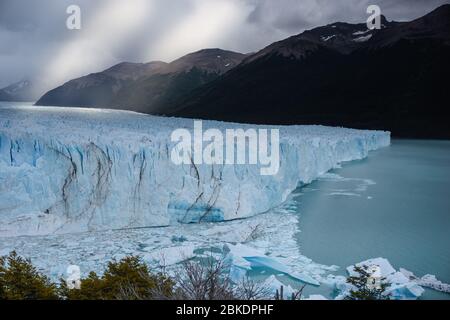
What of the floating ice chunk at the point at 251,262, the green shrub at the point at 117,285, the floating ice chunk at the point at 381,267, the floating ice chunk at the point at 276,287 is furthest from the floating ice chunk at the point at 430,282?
the green shrub at the point at 117,285

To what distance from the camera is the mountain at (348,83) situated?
47.9 metres

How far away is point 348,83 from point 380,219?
170 ft

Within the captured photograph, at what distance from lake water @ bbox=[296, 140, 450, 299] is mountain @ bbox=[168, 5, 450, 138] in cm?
2878

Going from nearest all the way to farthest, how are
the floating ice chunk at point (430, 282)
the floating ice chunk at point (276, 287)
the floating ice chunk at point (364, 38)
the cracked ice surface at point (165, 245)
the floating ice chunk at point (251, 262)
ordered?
the floating ice chunk at point (276, 287) → the floating ice chunk at point (430, 282) → the floating ice chunk at point (251, 262) → the cracked ice surface at point (165, 245) → the floating ice chunk at point (364, 38)

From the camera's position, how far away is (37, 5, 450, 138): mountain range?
48.0m

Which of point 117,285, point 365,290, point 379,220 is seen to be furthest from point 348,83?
point 117,285

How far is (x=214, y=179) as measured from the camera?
970cm

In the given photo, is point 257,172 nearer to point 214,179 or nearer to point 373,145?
point 214,179

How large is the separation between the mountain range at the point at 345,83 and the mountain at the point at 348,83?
0.11 meters

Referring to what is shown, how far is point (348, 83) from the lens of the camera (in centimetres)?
5822

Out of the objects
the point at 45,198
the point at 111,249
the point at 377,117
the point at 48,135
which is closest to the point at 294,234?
the point at 111,249

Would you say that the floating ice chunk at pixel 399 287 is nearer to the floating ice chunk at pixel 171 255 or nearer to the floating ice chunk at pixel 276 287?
the floating ice chunk at pixel 276 287

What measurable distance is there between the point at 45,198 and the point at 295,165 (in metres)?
7.67

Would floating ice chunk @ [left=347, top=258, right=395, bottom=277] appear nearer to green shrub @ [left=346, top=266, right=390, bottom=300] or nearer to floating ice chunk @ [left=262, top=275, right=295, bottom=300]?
green shrub @ [left=346, top=266, right=390, bottom=300]
